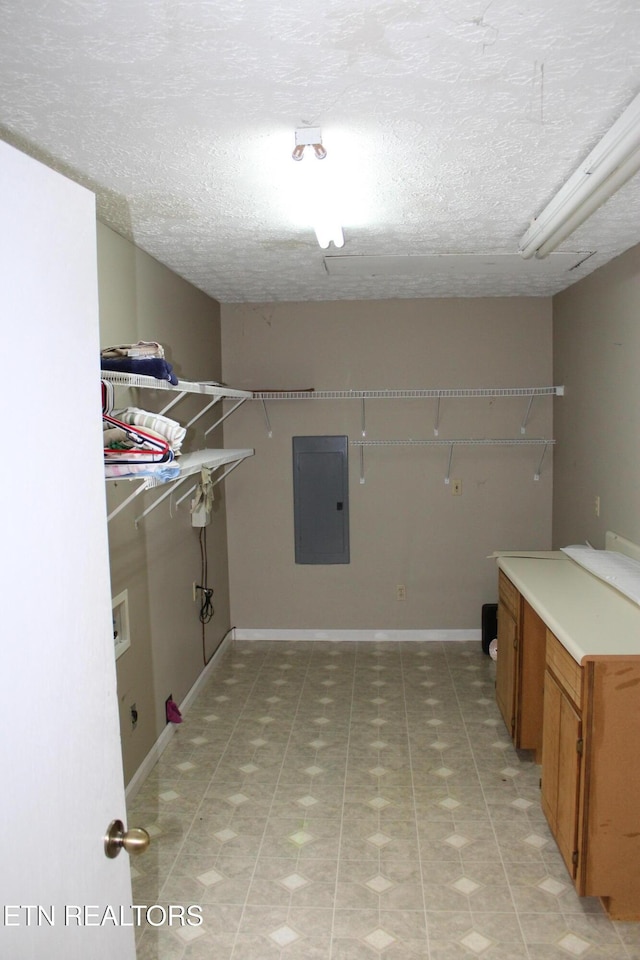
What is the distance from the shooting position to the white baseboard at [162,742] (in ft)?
10.2

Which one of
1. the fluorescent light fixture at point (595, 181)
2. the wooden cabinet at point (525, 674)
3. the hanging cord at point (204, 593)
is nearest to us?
the fluorescent light fixture at point (595, 181)

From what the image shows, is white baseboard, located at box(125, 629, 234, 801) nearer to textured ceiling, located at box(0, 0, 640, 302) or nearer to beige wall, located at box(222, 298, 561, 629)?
beige wall, located at box(222, 298, 561, 629)

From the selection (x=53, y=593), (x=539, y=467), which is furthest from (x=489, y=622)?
(x=53, y=593)

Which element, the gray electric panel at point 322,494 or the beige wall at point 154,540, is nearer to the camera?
the beige wall at point 154,540

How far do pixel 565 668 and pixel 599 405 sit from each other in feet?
5.88

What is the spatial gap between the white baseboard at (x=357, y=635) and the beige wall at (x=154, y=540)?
0.52m

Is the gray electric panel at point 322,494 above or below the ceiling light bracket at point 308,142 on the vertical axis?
below

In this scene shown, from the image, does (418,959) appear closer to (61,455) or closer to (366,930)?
(366,930)

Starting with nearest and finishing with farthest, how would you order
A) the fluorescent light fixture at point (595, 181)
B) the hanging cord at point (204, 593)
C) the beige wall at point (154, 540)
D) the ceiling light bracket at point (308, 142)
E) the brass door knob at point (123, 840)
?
1. the brass door knob at point (123, 840)
2. the fluorescent light fixture at point (595, 181)
3. the ceiling light bracket at point (308, 142)
4. the beige wall at point (154, 540)
5. the hanging cord at point (204, 593)

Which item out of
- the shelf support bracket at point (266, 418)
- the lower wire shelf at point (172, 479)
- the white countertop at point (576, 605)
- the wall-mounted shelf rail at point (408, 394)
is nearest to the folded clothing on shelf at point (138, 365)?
the lower wire shelf at point (172, 479)

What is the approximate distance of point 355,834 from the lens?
2822 mm

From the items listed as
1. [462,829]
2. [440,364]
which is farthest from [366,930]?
[440,364]

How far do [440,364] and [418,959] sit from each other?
352cm

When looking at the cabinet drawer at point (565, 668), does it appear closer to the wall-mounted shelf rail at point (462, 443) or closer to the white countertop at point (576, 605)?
the white countertop at point (576, 605)
